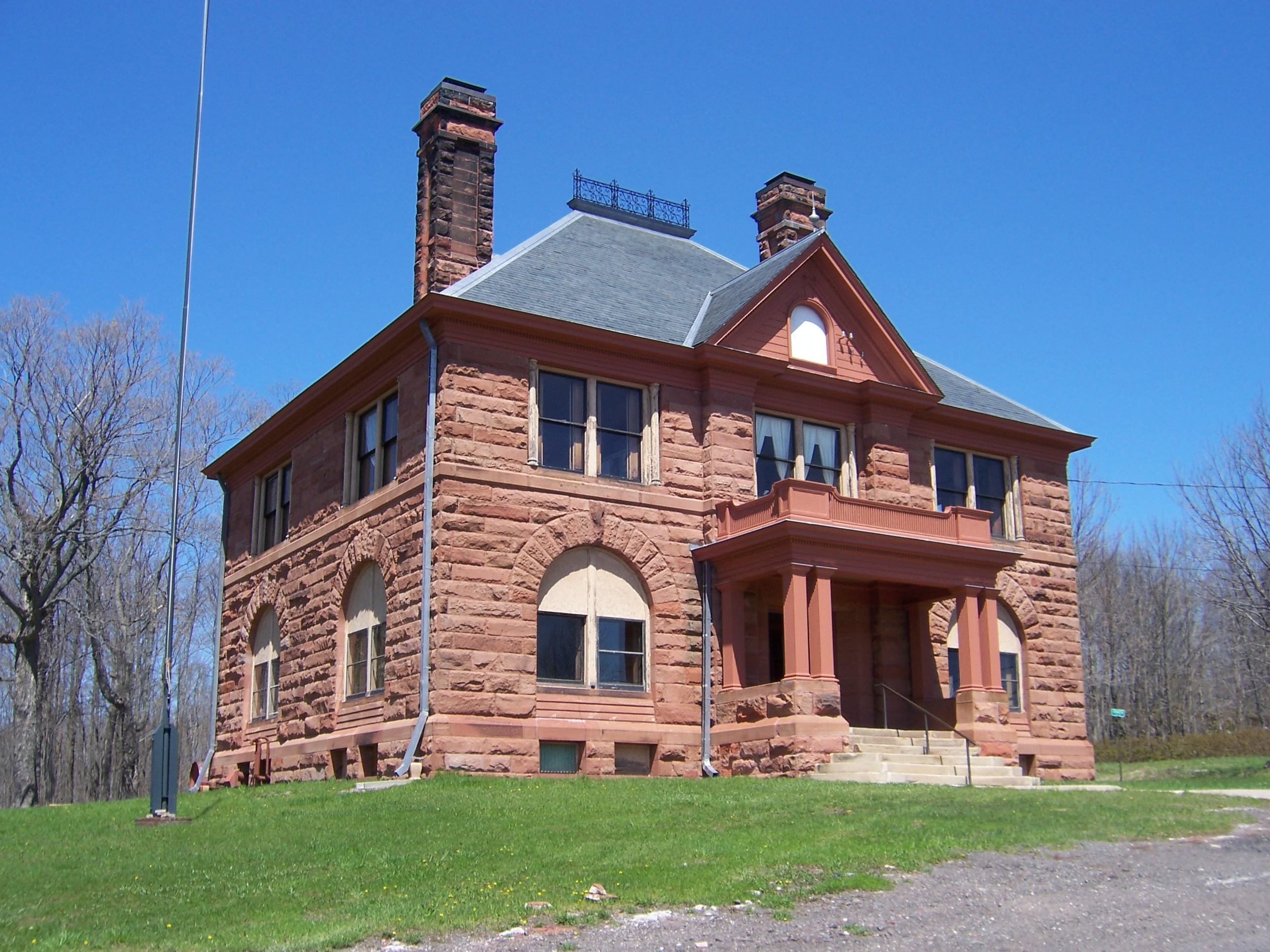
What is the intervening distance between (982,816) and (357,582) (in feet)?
45.1

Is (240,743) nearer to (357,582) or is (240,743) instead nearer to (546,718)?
(357,582)

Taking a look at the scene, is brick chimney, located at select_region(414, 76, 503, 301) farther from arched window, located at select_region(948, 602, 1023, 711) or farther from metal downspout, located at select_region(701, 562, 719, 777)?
arched window, located at select_region(948, 602, 1023, 711)

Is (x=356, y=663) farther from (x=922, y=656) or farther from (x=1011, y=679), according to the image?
(x=1011, y=679)

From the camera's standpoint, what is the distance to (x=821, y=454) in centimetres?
2644

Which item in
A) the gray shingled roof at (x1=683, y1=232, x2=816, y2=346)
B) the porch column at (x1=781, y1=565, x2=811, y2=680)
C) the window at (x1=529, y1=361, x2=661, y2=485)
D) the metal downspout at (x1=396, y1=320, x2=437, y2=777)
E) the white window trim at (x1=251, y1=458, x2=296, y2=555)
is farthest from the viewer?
the white window trim at (x1=251, y1=458, x2=296, y2=555)

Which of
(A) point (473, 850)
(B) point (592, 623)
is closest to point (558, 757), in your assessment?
(B) point (592, 623)

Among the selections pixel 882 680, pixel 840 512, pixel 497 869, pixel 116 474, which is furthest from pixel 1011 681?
pixel 116 474

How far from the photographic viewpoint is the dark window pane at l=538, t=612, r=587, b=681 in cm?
2259

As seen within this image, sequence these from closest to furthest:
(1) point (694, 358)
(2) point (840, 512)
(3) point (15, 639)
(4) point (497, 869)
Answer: (4) point (497, 869) < (2) point (840, 512) < (1) point (694, 358) < (3) point (15, 639)

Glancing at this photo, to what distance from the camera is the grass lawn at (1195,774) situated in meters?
22.9

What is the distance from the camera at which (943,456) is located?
93.4 feet

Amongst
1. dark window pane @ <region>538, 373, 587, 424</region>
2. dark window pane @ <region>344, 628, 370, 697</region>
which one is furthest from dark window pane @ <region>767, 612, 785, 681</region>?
dark window pane @ <region>344, 628, 370, 697</region>

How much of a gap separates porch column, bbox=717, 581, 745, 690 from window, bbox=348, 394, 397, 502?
640 centimetres

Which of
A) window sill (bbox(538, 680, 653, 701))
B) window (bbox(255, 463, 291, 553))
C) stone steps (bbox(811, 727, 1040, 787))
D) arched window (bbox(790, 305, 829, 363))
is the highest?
arched window (bbox(790, 305, 829, 363))
